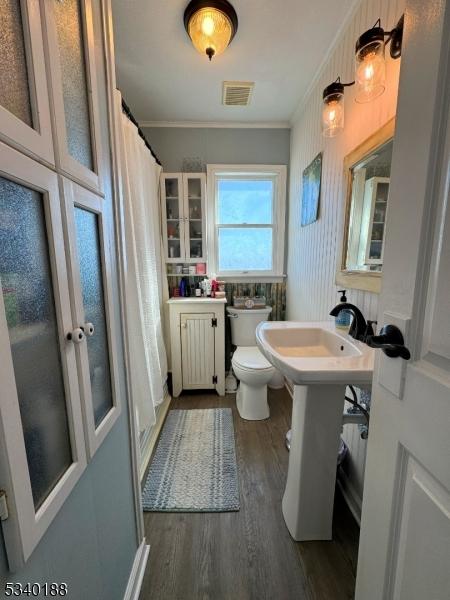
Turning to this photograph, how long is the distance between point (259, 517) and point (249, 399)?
821mm

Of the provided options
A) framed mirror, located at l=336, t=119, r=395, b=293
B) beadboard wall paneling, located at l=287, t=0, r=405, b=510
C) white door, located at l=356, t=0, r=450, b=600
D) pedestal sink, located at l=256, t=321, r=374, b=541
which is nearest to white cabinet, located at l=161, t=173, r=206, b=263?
beadboard wall paneling, located at l=287, t=0, r=405, b=510

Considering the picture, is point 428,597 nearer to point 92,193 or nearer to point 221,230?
point 92,193

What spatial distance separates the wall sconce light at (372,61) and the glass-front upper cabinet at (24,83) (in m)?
1.06

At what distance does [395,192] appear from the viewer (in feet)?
1.82

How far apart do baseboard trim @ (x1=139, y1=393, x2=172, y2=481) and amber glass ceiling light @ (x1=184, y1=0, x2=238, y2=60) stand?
2290mm

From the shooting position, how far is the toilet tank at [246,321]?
2.46m

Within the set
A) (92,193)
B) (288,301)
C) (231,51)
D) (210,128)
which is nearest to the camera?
(92,193)

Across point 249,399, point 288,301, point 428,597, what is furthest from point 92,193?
point 288,301

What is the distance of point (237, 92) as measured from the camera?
1.96 meters

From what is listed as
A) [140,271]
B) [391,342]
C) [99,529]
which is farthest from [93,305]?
[140,271]

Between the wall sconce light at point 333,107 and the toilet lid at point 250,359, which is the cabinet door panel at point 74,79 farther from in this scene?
the toilet lid at point 250,359

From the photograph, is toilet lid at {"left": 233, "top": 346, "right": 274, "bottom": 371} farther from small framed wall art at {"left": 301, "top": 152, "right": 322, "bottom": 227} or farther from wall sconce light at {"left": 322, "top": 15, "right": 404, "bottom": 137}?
wall sconce light at {"left": 322, "top": 15, "right": 404, "bottom": 137}

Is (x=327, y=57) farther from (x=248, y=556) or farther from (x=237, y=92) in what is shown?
(x=248, y=556)

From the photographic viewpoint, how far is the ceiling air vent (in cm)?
186
